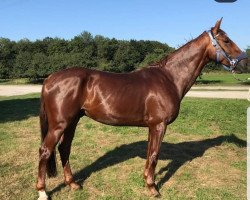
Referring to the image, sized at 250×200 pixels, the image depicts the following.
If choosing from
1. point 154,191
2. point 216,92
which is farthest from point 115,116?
point 216,92

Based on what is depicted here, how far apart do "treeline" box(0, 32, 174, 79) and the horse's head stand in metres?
31.3

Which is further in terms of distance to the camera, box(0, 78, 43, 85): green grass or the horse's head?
box(0, 78, 43, 85): green grass

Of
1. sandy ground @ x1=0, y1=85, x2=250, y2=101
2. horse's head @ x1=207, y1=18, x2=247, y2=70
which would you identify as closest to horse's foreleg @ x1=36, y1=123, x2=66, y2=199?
horse's head @ x1=207, y1=18, x2=247, y2=70

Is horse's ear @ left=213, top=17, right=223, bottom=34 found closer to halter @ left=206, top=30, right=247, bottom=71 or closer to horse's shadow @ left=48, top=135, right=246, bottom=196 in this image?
halter @ left=206, top=30, right=247, bottom=71

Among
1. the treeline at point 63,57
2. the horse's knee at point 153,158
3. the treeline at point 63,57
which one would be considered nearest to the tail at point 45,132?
the horse's knee at point 153,158

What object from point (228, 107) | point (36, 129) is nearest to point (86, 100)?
point (36, 129)

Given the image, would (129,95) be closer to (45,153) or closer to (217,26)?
(45,153)

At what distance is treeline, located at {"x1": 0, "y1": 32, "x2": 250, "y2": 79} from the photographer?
46.7m

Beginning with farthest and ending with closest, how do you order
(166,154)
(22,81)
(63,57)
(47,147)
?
1. (22,81)
2. (63,57)
3. (166,154)
4. (47,147)

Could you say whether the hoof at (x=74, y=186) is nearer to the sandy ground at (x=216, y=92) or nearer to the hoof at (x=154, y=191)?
the hoof at (x=154, y=191)

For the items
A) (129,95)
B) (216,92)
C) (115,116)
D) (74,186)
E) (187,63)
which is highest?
(187,63)

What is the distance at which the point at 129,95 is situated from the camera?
5.18m

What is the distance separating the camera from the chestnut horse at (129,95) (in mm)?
4930

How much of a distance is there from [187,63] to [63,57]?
43.8m
